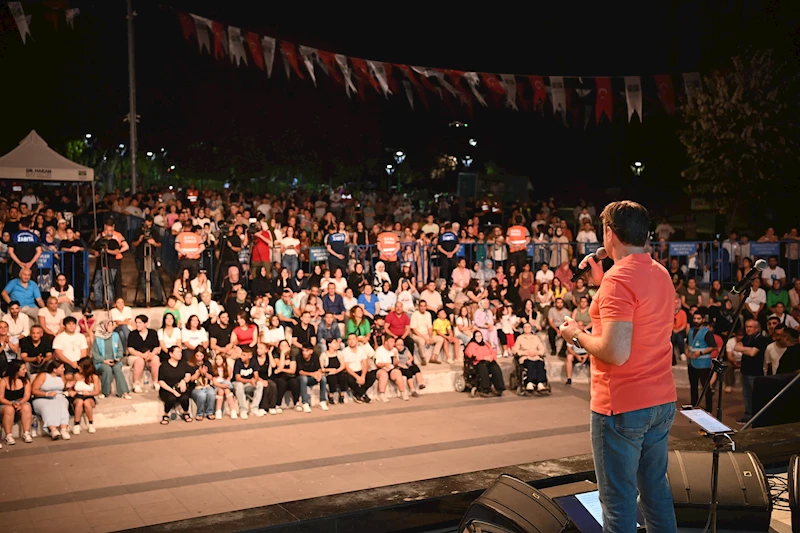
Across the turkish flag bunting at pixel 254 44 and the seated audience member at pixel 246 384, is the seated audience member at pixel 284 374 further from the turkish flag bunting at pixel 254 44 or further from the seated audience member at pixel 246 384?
the turkish flag bunting at pixel 254 44

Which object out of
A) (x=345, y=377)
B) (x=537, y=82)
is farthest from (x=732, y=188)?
(x=345, y=377)

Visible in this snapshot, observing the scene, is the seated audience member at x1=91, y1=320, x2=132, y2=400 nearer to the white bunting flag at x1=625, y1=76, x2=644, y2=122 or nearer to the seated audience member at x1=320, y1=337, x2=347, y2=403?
the seated audience member at x1=320, y1=337, x2=347, y2=403

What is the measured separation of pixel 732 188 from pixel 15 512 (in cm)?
1564

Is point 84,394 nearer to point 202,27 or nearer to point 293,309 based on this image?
point 293,309

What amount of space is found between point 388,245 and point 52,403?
22.2 ft

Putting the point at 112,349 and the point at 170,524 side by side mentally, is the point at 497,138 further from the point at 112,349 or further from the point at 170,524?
the point at 170,524

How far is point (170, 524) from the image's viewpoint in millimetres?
3809

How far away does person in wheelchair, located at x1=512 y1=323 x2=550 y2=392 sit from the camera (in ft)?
41.2

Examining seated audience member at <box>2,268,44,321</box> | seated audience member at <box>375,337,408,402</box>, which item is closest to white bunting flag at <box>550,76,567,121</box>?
seated audience member at <box>375,337,408,402</box>

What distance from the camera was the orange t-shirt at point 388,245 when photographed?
48.5ft

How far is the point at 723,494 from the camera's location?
425 centimetres

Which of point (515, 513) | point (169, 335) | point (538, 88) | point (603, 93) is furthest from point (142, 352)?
point (603, 93)

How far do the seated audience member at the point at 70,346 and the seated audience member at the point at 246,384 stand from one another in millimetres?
2041

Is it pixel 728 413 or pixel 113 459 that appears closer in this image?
pixel 113 459
